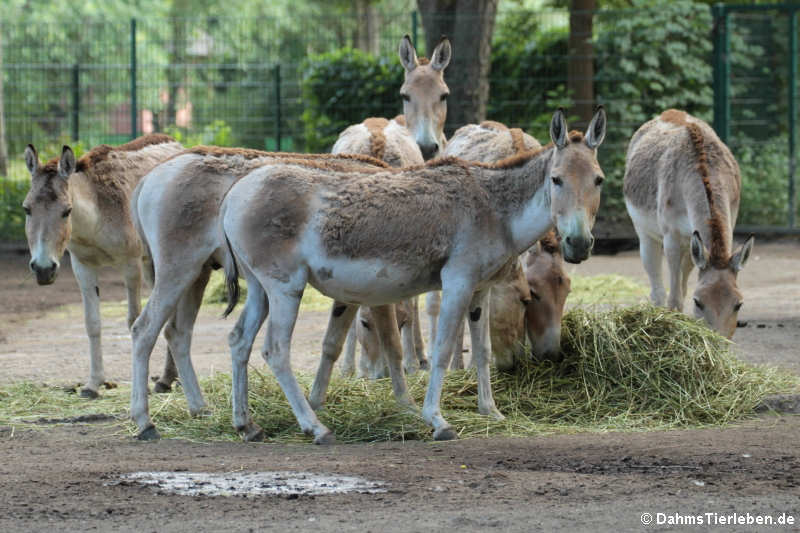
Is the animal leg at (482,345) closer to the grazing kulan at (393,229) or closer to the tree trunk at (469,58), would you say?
the grazing kulan at (393,229)

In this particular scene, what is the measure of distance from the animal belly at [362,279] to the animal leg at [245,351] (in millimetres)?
426

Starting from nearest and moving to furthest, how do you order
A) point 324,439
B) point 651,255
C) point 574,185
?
point 574,185 → point 324,439 → point 651,255

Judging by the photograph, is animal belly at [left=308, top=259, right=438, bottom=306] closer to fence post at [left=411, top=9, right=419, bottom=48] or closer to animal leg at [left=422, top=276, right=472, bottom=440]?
animal leg at [left=422, top=276, right=472, bottom=440]

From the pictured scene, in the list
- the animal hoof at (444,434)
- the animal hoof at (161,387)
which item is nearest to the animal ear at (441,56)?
the animal hoof at (161,387)

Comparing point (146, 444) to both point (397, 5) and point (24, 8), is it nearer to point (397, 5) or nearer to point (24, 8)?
point (24, 8)

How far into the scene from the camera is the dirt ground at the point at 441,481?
4.62 m

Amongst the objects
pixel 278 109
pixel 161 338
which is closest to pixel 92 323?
pixel 161 338

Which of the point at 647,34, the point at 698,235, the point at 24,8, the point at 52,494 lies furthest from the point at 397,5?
the point at 52,494

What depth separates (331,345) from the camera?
700 centimetres

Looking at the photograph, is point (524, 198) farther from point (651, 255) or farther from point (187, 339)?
point (651, 255)

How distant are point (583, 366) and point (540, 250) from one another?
3.05 ft

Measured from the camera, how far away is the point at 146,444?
21.1ft

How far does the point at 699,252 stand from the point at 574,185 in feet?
7.96

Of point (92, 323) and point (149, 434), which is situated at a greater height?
point (92, 323)
